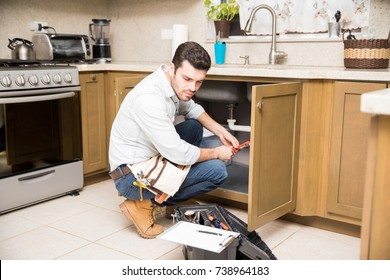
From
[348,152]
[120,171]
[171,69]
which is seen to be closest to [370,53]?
[348,152]

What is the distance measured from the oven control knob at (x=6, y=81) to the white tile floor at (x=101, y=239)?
74cm

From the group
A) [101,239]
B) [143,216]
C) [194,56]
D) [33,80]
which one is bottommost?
[101,239]

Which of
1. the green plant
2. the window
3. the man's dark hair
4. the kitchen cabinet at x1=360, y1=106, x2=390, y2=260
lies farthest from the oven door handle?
the kitchen cabinet at x1=360, y1=106, x2=390, y2=260

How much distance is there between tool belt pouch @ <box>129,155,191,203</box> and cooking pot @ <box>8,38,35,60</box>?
51.9 inches

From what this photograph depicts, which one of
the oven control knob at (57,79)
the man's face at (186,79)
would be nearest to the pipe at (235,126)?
the man's face at (186,79)

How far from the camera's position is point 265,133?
2.05 metres

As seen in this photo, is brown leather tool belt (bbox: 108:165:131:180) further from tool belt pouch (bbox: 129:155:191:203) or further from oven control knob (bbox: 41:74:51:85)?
oven control knob (bbox: 41:74:51:85)

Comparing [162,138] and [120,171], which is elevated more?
[162,138]

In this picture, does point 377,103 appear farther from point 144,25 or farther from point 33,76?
point 144,25

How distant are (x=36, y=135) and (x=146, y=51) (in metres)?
1.30

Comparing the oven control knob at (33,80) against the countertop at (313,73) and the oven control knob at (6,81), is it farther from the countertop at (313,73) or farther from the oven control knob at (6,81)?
the countertop at (313,73)

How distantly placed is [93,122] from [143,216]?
40.1 inches

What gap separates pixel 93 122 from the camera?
306cm
